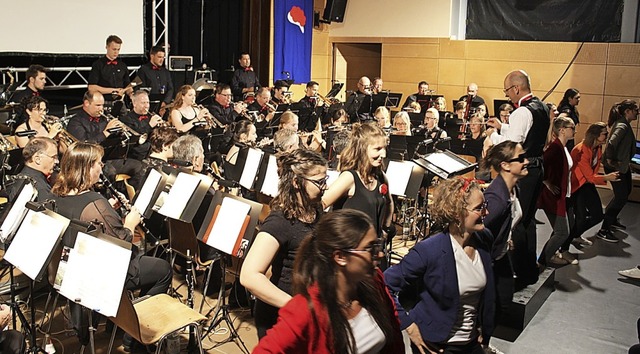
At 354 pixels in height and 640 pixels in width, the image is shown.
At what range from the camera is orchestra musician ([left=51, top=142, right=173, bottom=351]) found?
3.79m

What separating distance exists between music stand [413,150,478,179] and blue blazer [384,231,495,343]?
2195mm

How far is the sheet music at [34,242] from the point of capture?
3.23 m

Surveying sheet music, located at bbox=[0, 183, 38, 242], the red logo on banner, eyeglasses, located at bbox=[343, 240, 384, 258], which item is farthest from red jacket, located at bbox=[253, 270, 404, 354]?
the red logo on banner

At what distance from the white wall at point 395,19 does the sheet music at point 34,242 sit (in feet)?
36.3

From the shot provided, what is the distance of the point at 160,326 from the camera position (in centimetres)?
350

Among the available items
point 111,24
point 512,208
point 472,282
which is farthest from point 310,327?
point 111,24

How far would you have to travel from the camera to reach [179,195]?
172 inches

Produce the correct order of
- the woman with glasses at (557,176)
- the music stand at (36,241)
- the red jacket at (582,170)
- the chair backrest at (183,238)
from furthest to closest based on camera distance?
the red jacket at (582,170), the woman with glasses at (557,176), the chair backrest at (183,238), the music stand at (36,241)

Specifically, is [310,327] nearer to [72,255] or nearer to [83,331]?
[72,255]

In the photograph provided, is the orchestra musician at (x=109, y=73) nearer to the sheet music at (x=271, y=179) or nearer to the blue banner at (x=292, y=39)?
the blue banner at (x=292, y=39)

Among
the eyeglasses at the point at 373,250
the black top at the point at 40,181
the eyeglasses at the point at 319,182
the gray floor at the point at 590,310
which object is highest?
the eyeglasses at the point at 319,182

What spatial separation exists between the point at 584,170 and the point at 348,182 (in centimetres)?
363

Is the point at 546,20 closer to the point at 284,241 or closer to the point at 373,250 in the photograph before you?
the point at 284,241

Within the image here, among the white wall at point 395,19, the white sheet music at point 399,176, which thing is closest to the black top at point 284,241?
the white sheet music at point 399,176
